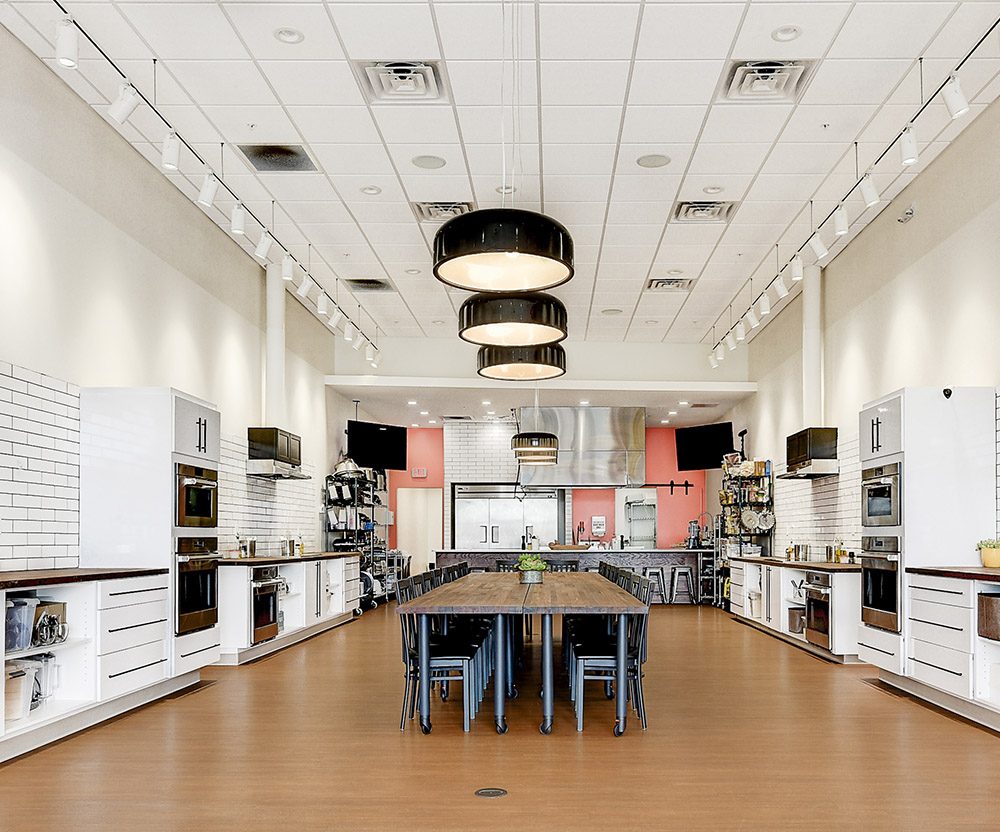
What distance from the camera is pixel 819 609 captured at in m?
9.48

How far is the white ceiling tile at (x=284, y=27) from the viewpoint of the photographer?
572cm

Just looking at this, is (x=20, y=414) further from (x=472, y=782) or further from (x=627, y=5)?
(x=627, y=5)

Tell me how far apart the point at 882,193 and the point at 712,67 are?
3038mm

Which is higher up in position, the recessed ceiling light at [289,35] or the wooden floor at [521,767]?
the recessed ceiling light at [289,35]

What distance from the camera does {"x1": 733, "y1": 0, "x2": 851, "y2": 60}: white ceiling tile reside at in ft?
18.8

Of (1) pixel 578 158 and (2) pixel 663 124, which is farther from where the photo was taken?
(1) pixel 578 158

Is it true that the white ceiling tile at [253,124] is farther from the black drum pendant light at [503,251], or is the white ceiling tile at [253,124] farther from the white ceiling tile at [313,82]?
the black drum pendant light at [503,251]

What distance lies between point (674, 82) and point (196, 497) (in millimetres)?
4463

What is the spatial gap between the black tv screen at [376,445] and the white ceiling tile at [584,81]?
8987mm

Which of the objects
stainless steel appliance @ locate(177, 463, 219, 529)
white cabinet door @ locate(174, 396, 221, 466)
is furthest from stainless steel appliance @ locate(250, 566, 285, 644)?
white cabinet door @ locate(174, 396, 221, 466)

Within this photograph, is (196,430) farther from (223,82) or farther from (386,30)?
(386,30)

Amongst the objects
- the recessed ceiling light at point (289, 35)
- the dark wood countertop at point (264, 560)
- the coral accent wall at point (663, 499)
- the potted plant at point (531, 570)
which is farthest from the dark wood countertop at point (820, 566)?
the coral accent wall at point (663, 499)

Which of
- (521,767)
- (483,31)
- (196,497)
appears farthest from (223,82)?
(521,767)

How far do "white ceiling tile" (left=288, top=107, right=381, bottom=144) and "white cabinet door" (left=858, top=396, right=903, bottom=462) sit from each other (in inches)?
168
